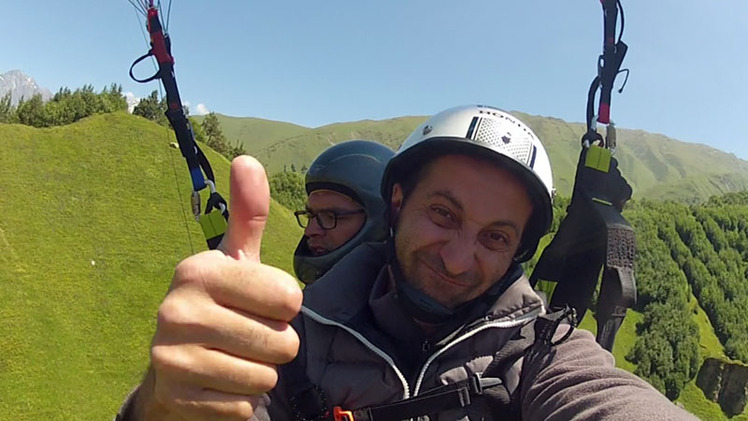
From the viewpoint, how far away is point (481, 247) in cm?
226

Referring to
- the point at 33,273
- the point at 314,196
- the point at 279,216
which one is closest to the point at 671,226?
the point at 279,216

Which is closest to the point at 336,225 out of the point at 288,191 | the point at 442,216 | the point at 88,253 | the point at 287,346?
the point at 442,216

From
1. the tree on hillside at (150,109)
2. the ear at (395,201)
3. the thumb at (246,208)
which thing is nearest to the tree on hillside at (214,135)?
the tree on hillside at (150,109)

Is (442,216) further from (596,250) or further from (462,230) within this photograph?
(596,250)

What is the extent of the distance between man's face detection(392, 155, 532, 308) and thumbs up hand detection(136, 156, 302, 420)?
3.66 ft

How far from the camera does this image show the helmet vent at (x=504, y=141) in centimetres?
237

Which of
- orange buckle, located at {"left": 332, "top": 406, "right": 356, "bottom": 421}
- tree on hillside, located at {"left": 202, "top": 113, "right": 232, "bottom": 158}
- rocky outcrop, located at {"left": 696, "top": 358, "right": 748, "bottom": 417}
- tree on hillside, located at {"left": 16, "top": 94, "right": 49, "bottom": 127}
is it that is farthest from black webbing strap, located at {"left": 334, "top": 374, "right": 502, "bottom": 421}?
tree on hillside, located at {"left": 16, "top": 94, "right": 49, "bottom": 127}

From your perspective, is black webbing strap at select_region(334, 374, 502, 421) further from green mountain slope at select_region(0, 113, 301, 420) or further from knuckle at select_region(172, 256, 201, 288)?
green mountain slope at select_region(0, 113, 301, 420)

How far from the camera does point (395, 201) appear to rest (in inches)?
105

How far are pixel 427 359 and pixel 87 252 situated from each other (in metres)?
21.8

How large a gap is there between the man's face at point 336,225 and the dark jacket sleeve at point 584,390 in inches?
73.5

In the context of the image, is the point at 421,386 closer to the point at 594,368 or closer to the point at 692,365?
the point at 594,368

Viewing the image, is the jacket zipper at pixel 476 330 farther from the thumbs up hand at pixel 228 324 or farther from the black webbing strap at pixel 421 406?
the thumbs up hand at pixel 228 324

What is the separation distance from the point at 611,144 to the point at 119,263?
21129mm
